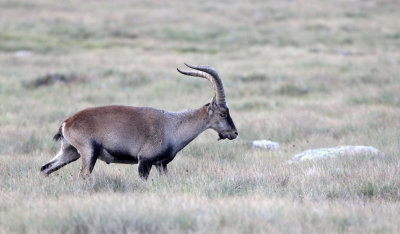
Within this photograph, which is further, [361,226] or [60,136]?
[60,136]

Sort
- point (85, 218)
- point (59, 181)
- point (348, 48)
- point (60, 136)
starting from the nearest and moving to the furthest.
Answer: point (85, 218) → point (59, 181) → point (60, 136) → point (348, 48)

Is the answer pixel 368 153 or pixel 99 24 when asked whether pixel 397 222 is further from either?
pixel 99 24

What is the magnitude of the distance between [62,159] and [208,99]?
32.9ft

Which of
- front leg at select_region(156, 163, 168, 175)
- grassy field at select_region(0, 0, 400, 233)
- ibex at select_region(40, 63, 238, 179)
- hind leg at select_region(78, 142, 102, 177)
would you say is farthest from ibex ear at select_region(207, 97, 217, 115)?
hind leg at select_region(78, 142, 102, 177)

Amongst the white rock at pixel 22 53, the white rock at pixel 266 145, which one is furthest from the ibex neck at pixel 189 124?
the white rock at pixel 22 53

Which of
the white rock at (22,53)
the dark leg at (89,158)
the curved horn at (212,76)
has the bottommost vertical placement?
the white rock at (22,53)

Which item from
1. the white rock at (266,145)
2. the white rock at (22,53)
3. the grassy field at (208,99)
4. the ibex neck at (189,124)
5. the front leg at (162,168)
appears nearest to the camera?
the grassy field at (208,99)

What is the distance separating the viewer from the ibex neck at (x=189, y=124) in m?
9.23

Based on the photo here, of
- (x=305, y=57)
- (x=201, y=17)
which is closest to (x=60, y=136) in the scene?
(x=305, y=57)

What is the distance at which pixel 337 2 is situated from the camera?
51.2 meters

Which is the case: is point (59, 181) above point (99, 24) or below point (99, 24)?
above

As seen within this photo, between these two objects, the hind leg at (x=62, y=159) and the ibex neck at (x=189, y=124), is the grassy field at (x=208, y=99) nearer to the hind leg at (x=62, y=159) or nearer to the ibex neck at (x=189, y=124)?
the hind leg at (x=62, y=159)

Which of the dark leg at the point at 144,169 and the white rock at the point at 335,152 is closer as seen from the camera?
the dark leg at the point at 144,169

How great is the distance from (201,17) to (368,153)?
32.3 m
